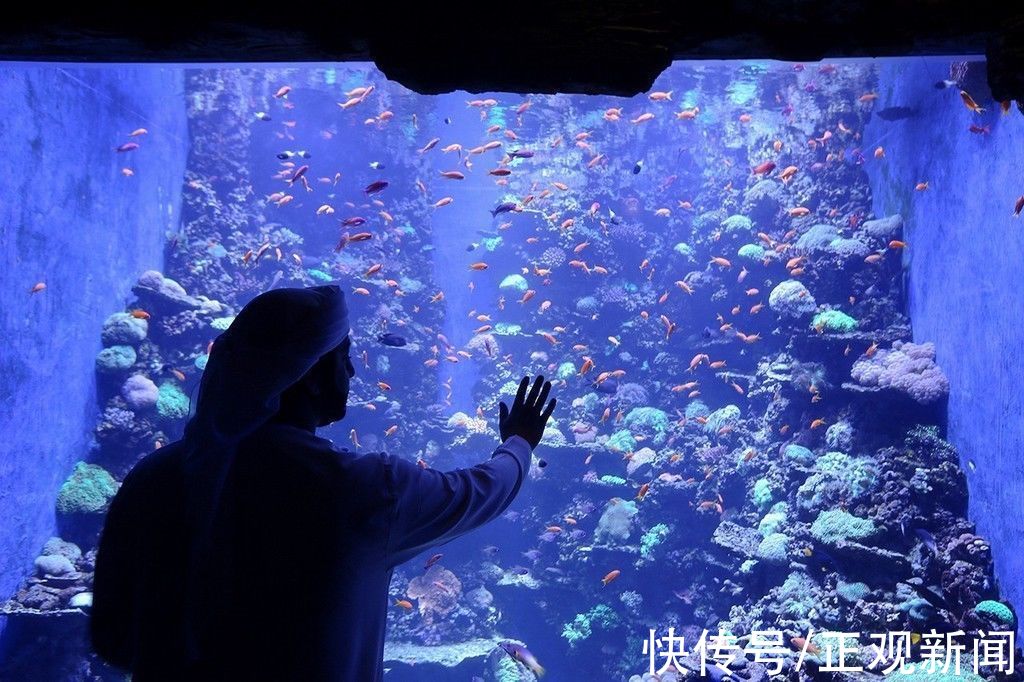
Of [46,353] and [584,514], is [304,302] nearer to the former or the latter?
[46,353]

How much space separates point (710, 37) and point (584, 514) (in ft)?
43.9

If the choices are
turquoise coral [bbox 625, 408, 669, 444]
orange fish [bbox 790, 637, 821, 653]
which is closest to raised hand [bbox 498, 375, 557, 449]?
orange fish [bbox 790, 637, 821, 653]

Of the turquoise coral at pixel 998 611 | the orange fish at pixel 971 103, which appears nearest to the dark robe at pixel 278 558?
the turquoise coral at pixel 998 611

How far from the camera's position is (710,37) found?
198cm

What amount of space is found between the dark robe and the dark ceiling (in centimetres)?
134

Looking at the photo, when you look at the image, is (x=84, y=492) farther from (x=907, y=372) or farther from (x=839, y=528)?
(x=907, y=372)

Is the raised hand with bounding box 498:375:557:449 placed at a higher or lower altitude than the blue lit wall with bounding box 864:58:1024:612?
lower

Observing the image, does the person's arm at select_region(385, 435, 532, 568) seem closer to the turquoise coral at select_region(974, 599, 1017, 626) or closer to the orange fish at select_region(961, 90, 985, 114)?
the turquoise coral at select_region(974, 599, 1017, 626)

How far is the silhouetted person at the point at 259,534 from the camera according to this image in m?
1.41

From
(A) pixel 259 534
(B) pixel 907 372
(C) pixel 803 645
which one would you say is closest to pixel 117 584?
(A) pixel 259 534

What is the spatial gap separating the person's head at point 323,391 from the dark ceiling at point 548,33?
104 cm

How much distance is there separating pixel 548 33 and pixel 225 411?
1489 millimetres

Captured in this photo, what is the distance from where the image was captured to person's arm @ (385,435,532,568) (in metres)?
1.51

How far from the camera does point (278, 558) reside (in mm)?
1431
